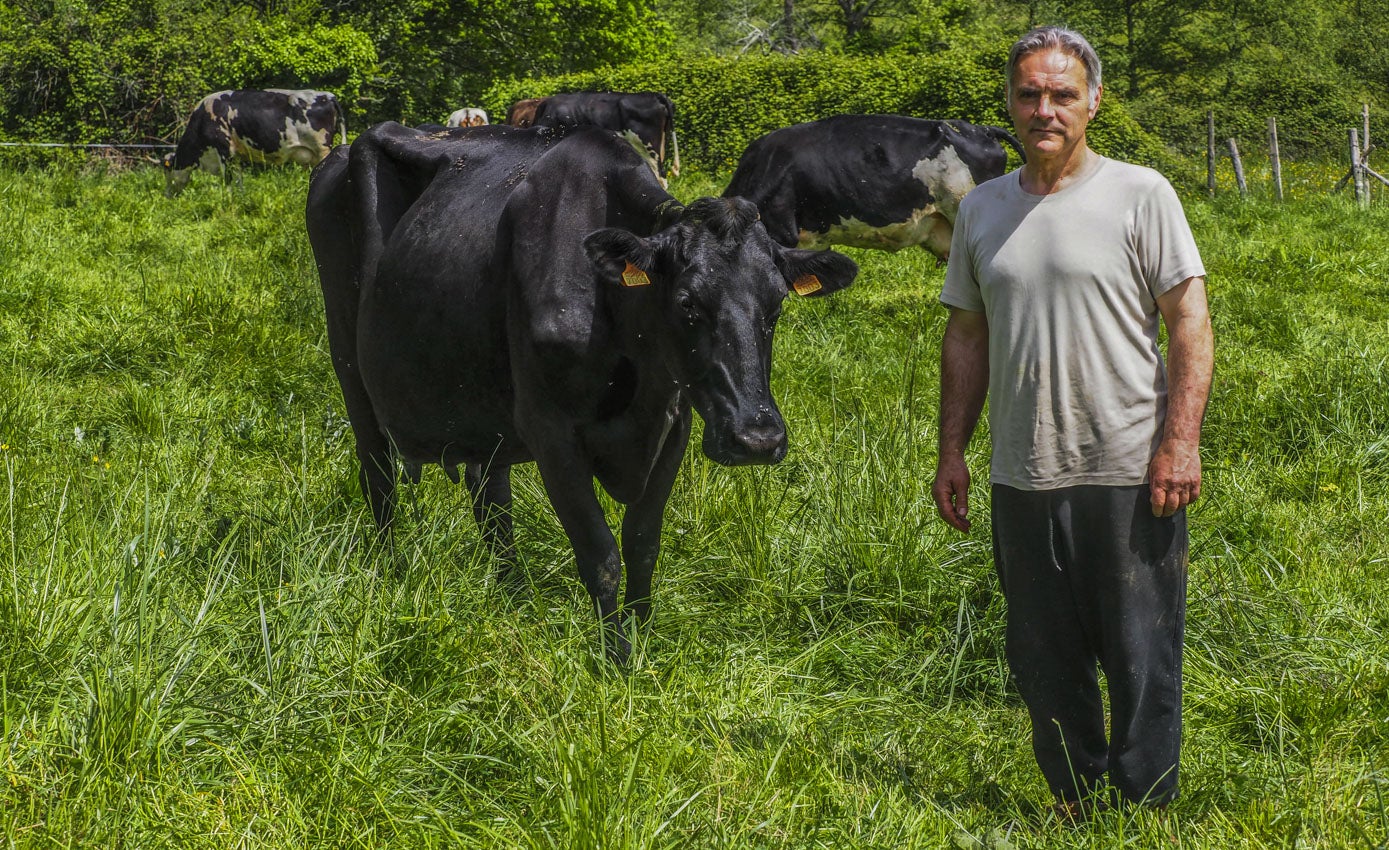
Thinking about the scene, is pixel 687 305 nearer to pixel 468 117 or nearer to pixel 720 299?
pixel 720 299

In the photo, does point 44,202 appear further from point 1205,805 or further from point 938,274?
point 1205,805

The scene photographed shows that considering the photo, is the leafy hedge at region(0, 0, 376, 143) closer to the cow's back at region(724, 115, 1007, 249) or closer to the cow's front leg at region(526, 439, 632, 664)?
the cow's back at region(724, 115, 1007, 249)

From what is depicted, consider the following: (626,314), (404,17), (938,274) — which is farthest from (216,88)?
(626,314)

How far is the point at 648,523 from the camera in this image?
4234mm

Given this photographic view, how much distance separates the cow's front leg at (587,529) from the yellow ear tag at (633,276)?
0.67 m

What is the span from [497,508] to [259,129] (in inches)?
604

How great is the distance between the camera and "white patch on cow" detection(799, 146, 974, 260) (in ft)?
36.2

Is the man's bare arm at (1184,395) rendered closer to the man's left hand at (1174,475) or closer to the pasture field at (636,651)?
the man's left hand at (1174,475)

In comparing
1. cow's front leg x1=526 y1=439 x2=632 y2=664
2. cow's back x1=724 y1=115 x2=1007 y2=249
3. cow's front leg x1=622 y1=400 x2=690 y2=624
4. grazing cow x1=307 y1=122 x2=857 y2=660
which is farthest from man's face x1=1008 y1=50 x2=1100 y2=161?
cow's back x1=724 y1=115 x2=1007 y2=249

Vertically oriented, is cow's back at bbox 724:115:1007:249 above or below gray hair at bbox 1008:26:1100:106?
below

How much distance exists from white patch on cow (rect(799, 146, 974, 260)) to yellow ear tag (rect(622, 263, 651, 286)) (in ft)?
25.2

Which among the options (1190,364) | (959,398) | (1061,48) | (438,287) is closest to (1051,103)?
(1061,48)

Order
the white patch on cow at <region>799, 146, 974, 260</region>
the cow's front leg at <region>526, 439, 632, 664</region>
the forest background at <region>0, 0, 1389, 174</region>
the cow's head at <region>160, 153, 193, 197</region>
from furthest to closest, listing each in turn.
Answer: the forest background at <region>0, 0, 1389, 174</region> < the cow's head at <region>160, 153, 193, 197</region> < the white patch on cow at <region>799, 146, 974, 260</region> < the cow's front leg at <region>526, 439, 632, 664</region>

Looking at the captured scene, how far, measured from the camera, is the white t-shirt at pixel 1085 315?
2.88 m
